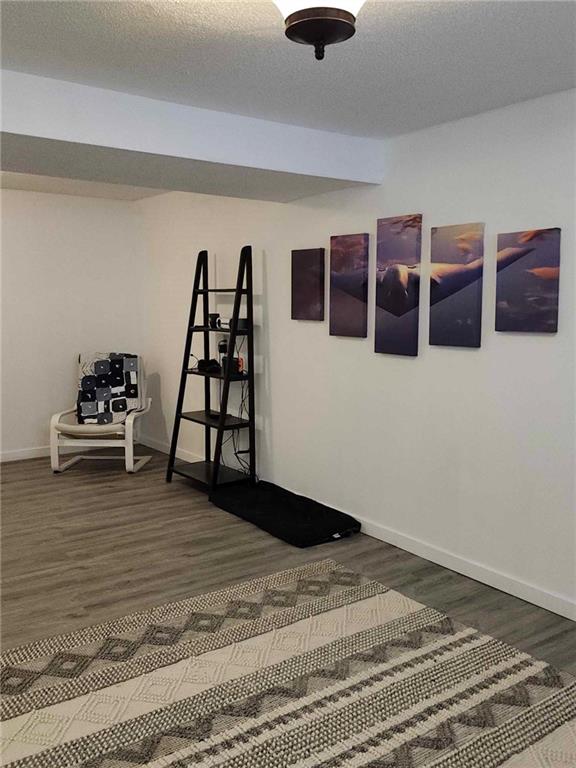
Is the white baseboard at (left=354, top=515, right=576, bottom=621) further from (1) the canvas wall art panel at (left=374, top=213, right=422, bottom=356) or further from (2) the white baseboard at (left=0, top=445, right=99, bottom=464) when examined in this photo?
(2) the white baseboard at (left=0, top=445, right=99, bottom=464)

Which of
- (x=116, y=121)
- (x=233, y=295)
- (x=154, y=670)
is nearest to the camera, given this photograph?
(x=154, y=670)

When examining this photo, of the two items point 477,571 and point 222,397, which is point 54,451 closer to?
point 222,397

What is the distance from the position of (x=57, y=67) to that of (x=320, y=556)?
2700 millimetres

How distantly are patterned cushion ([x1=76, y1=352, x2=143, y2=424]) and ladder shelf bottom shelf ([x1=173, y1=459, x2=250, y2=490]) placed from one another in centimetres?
86

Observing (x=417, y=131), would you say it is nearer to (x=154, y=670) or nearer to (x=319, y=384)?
(x=319, y=384)

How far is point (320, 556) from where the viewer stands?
3820 millimetres

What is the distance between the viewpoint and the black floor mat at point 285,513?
4.03 metres

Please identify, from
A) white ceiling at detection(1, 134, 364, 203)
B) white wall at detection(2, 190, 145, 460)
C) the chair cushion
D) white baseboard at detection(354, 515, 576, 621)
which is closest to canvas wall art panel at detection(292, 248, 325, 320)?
white ceiling at detection(1, 134, 364, 203)

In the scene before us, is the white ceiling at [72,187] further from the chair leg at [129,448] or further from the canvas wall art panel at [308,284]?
the chair leg at [129,448]

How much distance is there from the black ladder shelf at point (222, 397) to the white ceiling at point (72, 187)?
1.02 meters

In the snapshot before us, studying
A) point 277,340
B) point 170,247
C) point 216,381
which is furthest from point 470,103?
point 170,247

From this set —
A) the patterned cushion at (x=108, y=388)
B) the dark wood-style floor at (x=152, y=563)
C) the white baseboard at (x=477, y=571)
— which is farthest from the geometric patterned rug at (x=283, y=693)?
the patterned cushion at (x=108, y=388)

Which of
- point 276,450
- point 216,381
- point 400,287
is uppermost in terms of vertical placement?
point 400,287

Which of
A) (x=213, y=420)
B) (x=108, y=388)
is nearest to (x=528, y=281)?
(x=213, y=420)
